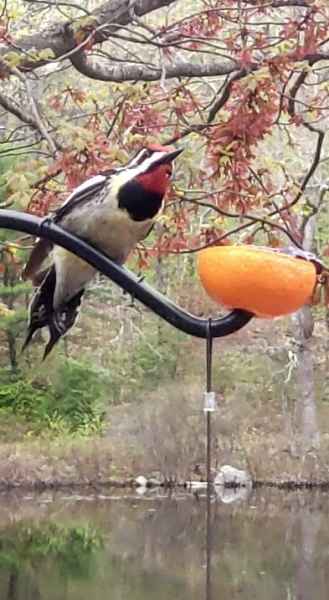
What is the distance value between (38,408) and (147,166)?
11.8 meters

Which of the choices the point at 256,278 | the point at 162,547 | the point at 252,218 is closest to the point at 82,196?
the point at 256,278

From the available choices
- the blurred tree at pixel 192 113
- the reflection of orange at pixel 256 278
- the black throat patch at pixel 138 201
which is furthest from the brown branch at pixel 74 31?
the reflection of orange at pixel 256 278

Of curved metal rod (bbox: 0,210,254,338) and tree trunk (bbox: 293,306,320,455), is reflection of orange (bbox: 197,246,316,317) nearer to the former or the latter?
curved metal rod (bbox: 0,210,254,338)

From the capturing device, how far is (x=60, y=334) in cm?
190

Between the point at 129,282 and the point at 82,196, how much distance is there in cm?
28

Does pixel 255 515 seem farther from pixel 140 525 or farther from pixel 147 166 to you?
pixel 147 166

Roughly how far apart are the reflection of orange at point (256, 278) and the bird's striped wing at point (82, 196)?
397 millimetres

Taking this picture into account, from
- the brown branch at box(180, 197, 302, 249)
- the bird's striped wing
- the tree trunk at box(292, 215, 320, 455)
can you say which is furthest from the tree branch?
the tree trunk at box(292, 215, 320, 455)

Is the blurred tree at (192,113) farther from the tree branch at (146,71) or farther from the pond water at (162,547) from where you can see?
the pond water at (162,547)

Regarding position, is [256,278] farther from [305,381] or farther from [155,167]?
[305,381]

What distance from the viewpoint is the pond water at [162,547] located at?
873cm

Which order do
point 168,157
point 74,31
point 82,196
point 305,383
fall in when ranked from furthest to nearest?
point 305,383, point 74,31, point 82,196, point 168,157

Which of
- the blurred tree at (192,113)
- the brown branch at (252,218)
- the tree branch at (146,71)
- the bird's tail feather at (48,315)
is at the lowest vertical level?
the bird's tail feather at (48,315)

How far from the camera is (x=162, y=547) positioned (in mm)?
10398
